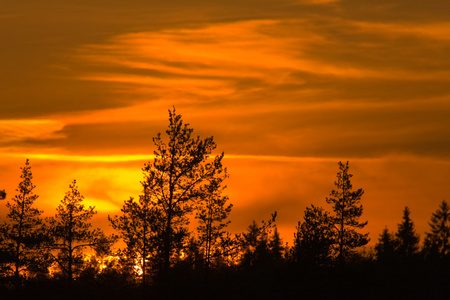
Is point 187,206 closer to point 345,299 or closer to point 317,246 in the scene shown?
point 317,246

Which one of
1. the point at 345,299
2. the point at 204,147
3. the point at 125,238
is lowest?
the point at 345,299

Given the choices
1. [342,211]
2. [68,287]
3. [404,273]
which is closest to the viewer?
[404,273]

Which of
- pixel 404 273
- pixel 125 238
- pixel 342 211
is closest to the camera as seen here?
pixel 125 238

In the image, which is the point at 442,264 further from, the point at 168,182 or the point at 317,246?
the point at 168,182

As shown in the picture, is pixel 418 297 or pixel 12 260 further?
pixel 12 260

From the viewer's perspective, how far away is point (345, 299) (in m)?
49.0

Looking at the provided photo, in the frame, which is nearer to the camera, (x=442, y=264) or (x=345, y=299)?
(x=345, y=299)

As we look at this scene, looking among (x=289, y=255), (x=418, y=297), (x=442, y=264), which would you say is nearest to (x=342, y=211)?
(x=442, y=264)

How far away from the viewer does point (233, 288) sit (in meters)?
48.8

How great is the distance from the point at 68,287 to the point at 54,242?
4724mm

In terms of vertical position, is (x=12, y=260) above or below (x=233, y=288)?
above

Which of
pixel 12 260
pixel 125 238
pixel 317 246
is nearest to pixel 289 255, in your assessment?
pixel 317 246

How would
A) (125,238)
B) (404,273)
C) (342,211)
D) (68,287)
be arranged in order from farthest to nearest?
(342,211), (68,287), (404,273), (125,238)

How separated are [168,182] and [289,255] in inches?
332
